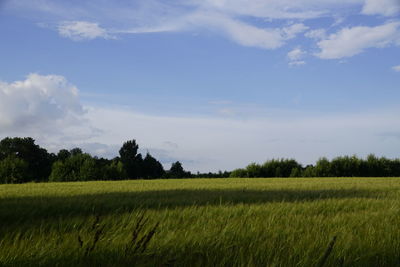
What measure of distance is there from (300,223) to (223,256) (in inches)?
49.2

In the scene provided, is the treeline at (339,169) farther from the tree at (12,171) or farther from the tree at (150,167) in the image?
the tree at (150,167)

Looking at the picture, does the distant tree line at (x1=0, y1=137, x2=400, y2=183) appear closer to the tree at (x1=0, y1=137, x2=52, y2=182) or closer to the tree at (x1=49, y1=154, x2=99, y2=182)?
the tree at (x1=49, y1=154, x2=99, y2=182)


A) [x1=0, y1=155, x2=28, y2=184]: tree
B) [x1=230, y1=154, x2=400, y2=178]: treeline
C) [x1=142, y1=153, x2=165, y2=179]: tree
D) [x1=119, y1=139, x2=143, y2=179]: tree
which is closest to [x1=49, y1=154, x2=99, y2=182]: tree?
[x1=0, y1=155, x2=28, y2=184]: tree

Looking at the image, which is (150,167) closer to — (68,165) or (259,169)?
(68,165)

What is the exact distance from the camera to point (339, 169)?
2583 centimetres

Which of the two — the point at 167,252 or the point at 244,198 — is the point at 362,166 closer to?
the point at 244,198

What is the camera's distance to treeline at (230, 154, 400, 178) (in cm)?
2566

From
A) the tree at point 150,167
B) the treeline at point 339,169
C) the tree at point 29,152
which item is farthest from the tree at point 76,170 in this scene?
the tree at point 150,167

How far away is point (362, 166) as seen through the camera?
1016 inches

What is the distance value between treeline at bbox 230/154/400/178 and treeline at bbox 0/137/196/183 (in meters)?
9.74

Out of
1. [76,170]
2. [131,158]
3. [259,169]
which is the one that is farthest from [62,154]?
[259,169]

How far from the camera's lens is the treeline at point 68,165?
27.1m

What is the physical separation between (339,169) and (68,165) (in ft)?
60.9

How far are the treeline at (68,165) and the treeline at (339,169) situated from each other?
9739 millimetres
